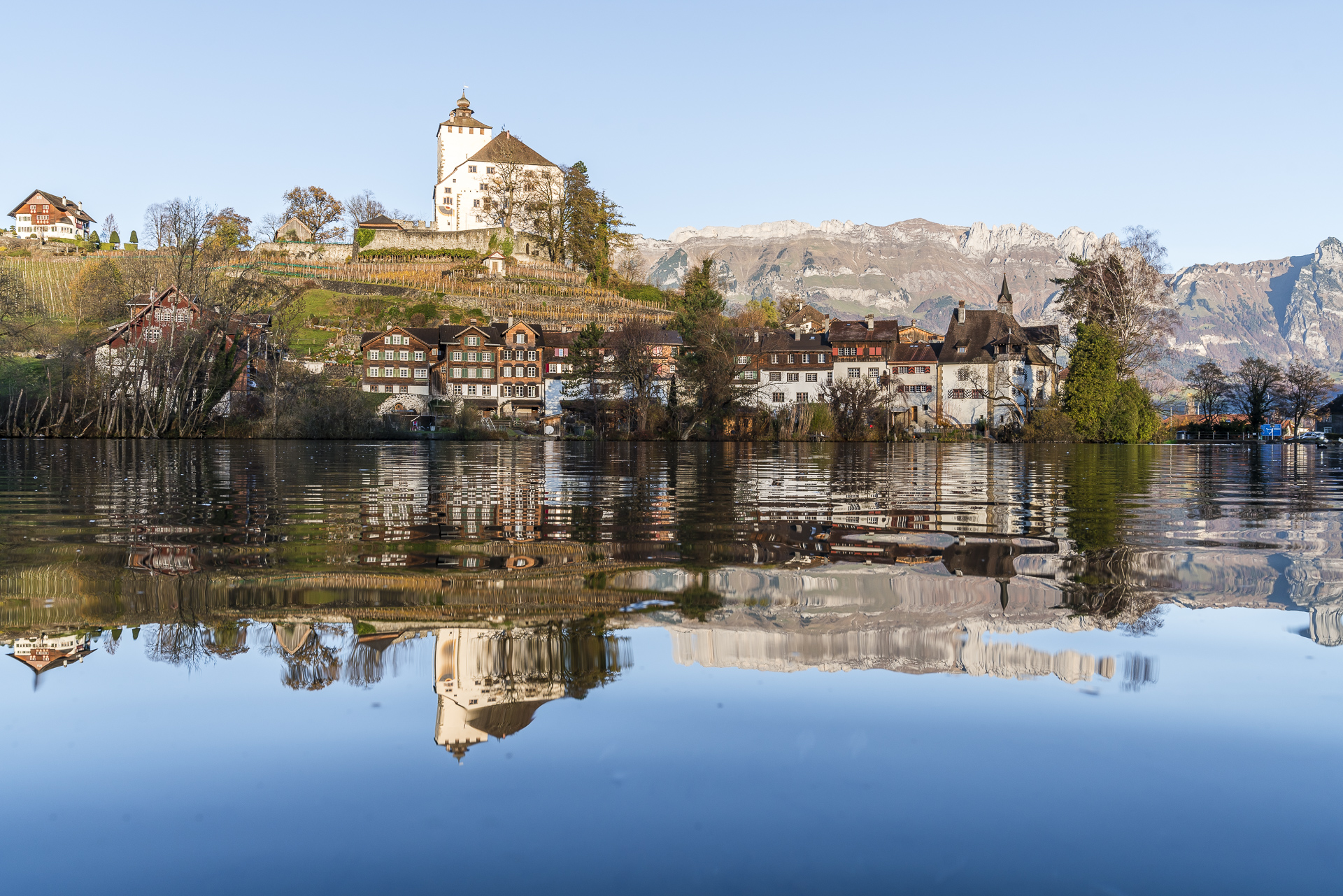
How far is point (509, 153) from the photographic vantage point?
502ft

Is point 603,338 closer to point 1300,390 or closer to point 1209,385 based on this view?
point 1209,385

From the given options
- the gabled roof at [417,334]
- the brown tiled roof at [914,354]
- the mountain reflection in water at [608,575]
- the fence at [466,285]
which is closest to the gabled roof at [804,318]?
the fence at [466,285]

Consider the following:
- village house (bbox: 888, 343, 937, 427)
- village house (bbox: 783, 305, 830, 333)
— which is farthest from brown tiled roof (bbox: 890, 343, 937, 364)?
village house (bbox: 783, 305, 830, 333)

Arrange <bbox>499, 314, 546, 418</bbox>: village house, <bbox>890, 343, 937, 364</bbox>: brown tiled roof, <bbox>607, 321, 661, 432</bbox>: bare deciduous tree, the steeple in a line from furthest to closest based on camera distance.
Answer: the steeple, <bbox>499, 314, 546, 418</bbox>: village house, <bbox>890, 343, 937, 364</bbox>: brown tiled roof, <bbox>607, 321, 661, 432</bbox>: bare deciduous tree

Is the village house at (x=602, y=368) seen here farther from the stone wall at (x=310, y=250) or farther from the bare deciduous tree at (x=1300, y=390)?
the bare deciduous tree at (x=1300, y=390)

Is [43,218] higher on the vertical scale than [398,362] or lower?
higher

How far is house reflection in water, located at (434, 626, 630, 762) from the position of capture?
4.66 metres

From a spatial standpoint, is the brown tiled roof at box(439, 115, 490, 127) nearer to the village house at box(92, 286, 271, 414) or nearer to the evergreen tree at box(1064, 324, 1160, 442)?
the village house at box(92, 286, 271, 414)

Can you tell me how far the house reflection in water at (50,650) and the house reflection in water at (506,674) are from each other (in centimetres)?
216

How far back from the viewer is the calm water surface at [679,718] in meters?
3.32

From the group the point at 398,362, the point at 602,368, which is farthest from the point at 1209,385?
the point at 398,362

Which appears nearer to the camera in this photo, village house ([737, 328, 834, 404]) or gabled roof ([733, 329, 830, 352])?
village house ([737, 328, 834, 404])

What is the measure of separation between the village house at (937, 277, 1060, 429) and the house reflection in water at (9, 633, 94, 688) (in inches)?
3932

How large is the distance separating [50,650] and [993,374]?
10550 cm
